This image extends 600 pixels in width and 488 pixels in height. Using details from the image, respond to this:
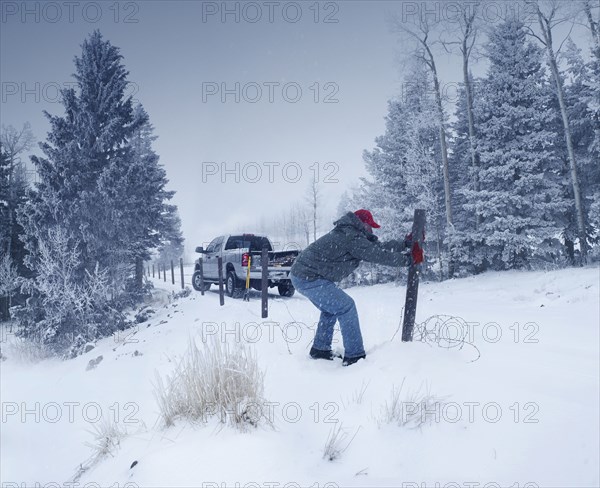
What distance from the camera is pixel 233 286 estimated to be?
13.7 metres

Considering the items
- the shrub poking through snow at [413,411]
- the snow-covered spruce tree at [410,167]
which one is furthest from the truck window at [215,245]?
the shrub poking through snow at [413,411]

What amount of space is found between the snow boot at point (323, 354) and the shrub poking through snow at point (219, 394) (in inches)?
57.8

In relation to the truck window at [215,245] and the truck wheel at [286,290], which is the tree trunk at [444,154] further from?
the truck window at [215,245]

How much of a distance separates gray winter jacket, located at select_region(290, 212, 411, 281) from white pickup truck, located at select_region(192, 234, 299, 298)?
7.41m

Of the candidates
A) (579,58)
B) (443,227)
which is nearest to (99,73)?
(443,227)

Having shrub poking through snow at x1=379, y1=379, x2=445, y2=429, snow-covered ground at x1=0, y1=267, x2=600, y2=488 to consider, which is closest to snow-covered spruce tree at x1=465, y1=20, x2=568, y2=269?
snow-covered ground at x1=0, y1=267, x2=600, y2=488

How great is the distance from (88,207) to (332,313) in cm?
1402

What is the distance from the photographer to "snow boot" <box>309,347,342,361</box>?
476 centimetres

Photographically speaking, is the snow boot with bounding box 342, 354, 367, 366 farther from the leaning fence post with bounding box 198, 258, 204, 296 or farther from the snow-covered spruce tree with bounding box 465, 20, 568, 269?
the snow-covered spruce tree with bounding box 465, 20, 568, 269

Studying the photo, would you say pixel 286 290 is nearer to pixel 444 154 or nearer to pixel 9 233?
pixel 444 154

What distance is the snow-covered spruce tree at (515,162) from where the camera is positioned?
15.9 meters

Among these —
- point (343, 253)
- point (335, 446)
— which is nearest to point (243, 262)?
point (343, 253)

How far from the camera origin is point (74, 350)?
1322 centimetres

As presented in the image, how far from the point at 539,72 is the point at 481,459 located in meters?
20.6
